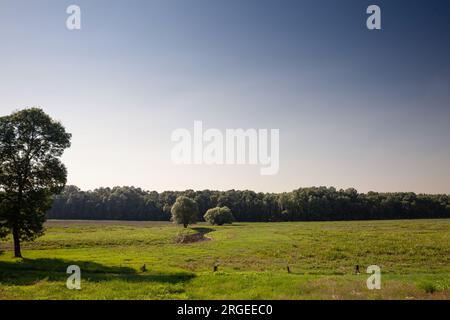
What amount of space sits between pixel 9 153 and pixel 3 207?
21.4 ft

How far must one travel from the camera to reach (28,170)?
138ft

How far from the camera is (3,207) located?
39594 millimetres

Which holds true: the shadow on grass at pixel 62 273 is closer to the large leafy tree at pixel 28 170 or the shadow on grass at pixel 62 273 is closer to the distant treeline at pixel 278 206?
the large leafy tree at pixel 28 170

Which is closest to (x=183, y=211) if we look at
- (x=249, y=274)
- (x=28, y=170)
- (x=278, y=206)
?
(x=28, y=170)

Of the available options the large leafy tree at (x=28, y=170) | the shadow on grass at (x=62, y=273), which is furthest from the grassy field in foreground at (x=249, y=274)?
the large leafy tree at (x=28, y=170)

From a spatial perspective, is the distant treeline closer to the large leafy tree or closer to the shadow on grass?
the large leafy tree

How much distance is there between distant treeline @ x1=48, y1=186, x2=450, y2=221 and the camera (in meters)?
173

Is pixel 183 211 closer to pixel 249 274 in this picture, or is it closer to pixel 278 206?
pixel 249 274

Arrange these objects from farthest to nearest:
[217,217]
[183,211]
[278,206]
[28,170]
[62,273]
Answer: [278,206], [217,217], [183,211], [28,170], [62,273]

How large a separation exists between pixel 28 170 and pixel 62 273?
16.2m

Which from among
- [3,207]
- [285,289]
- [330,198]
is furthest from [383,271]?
[330,198]

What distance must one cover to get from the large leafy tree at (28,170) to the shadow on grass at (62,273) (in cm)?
489

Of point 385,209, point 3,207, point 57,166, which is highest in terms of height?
point 57,166
